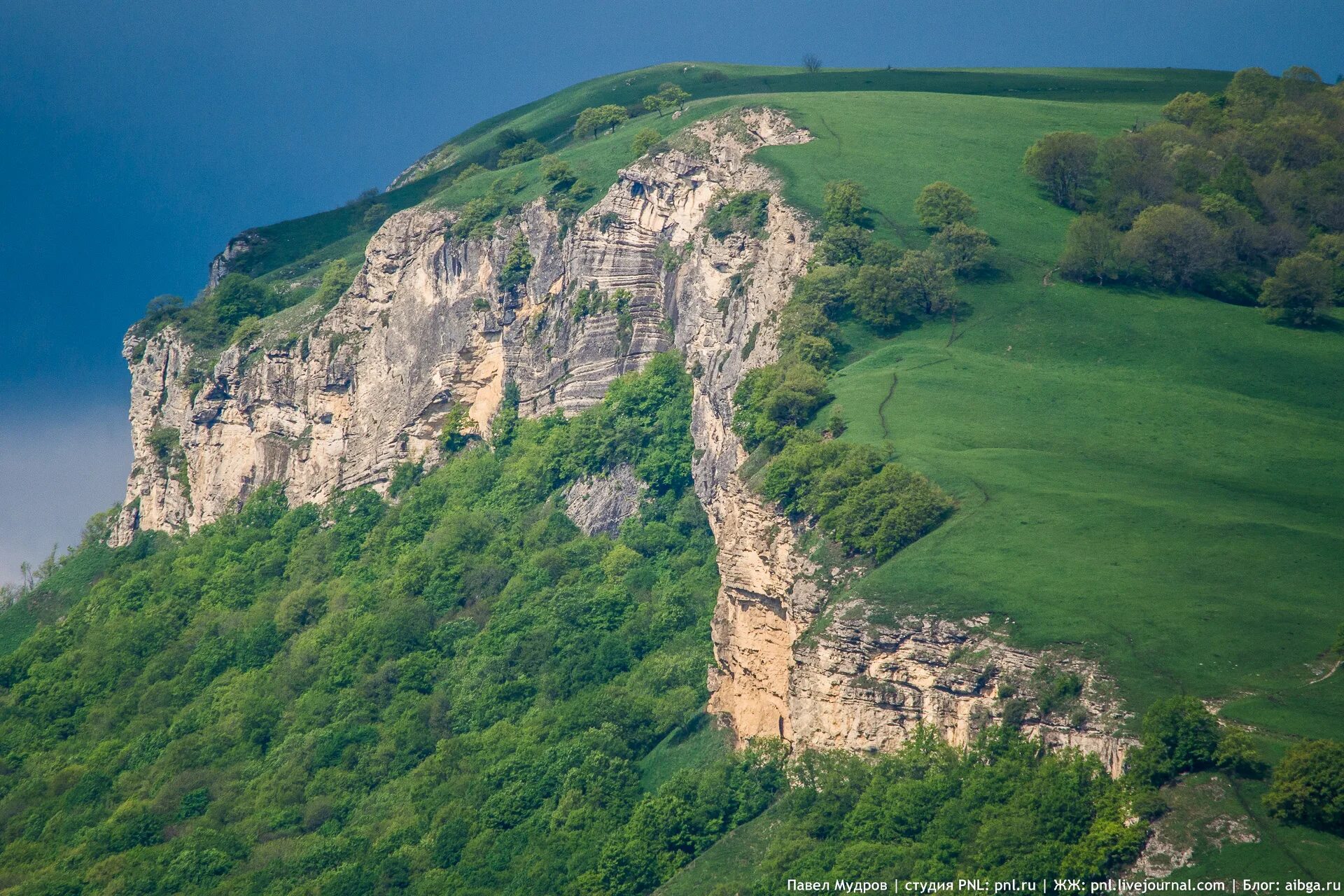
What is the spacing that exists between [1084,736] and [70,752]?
3015 inches

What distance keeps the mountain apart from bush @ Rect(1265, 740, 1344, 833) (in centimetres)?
60

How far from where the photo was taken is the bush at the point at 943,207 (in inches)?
4385

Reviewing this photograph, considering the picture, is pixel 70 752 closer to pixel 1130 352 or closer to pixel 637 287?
pixel 637 287

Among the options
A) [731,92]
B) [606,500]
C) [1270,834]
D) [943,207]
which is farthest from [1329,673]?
[731,92]

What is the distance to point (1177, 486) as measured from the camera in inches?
3135

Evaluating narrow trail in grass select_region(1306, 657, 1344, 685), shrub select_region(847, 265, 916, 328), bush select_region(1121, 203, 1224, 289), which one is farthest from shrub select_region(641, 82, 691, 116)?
narrow trail in grass select_region(1306, 657, 1344, 685)

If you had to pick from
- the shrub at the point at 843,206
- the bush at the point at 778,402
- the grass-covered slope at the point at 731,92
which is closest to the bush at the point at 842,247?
the shrub at the point at 843,206

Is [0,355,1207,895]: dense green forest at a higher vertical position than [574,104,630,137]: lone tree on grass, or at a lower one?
Answer: lower

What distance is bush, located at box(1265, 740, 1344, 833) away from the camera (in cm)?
5369

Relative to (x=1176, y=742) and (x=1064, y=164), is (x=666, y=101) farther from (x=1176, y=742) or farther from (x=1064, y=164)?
(x=1176, y=742)

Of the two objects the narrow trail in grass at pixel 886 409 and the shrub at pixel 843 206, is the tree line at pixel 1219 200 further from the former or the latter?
the narrow trail in grass at pixel 886 409

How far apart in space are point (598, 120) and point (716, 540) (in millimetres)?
66734

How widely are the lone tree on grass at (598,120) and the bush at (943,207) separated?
46.9 metres

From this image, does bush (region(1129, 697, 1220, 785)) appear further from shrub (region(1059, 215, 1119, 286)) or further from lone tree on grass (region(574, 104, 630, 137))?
lone tree on grass (region(574, 104, 630, 137))
